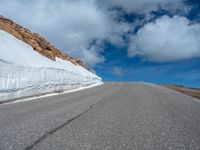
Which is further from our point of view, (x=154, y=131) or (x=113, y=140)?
(x=154, y=131)

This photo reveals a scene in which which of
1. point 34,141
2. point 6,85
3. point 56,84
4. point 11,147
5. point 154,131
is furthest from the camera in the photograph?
point 56,84

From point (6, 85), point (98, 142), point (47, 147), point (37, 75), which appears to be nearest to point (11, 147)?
point (47, 147)

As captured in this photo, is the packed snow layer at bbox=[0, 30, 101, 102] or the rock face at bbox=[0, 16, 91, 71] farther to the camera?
the rock face at bbox=[0, 16, 91, 71]

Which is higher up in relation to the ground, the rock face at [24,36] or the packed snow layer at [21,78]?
the rock face at [24,36]

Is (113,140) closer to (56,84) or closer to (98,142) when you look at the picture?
(98,142)

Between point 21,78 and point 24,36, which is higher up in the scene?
point 24,36

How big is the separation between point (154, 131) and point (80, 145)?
1833 millimetres

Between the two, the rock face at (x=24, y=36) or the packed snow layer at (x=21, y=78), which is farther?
the rock face at (x=24, y=36)

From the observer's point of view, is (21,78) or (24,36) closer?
(21,78)

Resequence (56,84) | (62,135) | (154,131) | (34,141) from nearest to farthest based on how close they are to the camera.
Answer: (34,141), (62,135), (154,131), (56,84)

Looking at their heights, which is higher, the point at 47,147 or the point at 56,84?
the point at 56,84

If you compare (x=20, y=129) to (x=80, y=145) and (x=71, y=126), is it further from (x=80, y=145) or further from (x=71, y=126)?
(x=80, y=145)

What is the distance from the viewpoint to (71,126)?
4.46 m

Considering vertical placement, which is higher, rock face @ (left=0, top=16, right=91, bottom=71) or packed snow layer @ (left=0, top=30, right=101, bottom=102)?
rock face @ (left=0, top=16, right=91, bottom=71)
